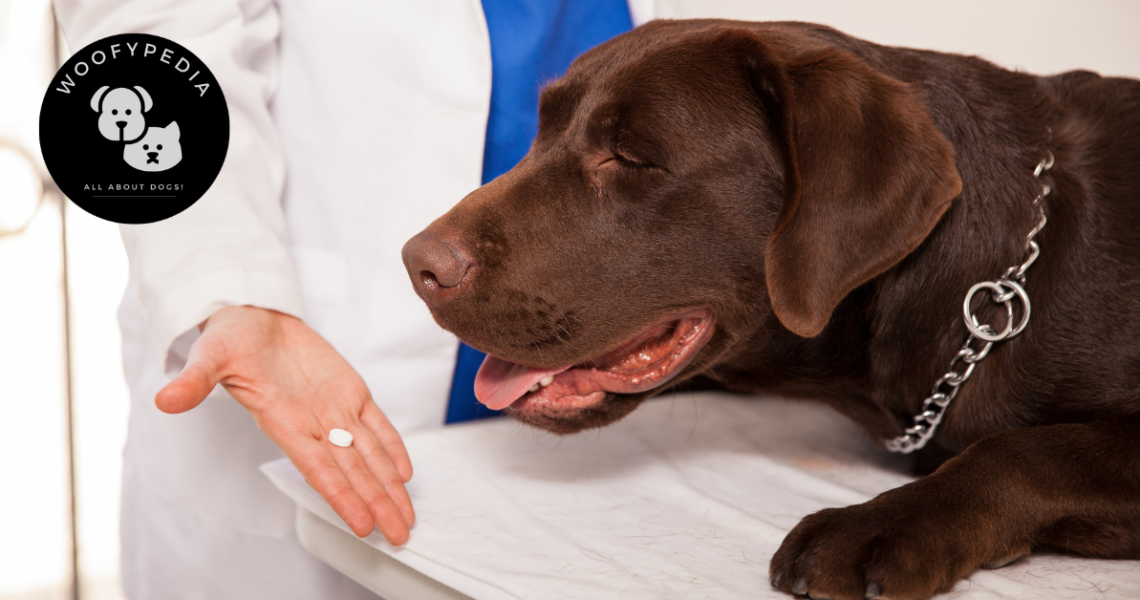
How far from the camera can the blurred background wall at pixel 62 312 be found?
5.58ft

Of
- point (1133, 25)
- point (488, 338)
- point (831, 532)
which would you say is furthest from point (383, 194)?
point (1133, 25)

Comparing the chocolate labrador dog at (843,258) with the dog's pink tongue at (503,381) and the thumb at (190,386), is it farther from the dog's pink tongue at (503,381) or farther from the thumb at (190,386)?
the thumb at (190,386)

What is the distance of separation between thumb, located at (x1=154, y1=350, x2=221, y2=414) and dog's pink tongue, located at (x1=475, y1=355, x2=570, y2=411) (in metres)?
0.40

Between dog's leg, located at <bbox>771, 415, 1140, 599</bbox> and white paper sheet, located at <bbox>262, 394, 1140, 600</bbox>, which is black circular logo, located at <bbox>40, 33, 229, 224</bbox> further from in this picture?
dog's leg, located at <bbox>771, 415, 1140, 599</bbox>

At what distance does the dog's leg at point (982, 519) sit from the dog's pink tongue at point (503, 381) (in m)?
0.44

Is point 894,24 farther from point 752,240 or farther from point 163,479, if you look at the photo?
point 163,479

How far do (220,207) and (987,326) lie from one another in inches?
49.8

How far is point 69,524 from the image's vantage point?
1889 millimetres

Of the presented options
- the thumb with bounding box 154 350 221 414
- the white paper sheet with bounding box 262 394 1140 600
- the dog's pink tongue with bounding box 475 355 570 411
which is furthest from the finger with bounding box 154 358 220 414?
the dog's pink tongue with bounding box 475 355 570 411

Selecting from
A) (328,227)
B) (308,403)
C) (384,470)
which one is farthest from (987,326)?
(328,227)

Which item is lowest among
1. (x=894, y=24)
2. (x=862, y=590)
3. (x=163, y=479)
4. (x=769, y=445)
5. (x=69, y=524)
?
(x=69, y=524)

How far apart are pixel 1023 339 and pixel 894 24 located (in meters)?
1.32

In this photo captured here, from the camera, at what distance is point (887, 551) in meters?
0.92

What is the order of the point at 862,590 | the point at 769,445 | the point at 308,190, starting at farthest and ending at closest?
the point at 308,190, the point at 769,445, the point at 862,590
